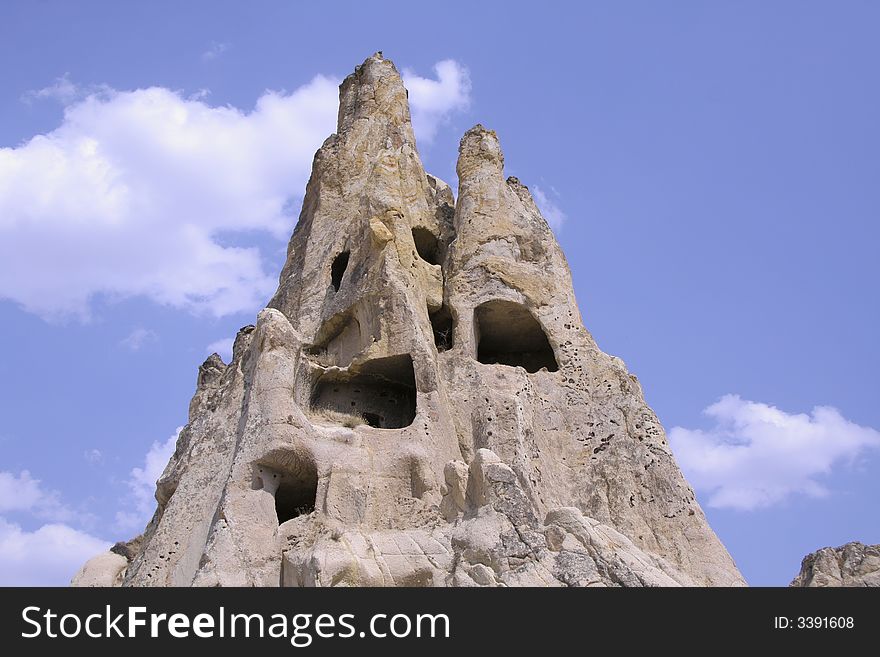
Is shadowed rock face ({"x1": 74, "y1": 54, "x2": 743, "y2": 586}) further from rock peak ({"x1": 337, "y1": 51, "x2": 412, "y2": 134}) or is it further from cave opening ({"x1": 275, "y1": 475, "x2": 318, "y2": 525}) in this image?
rock peak ({"x1": 337, "y1": 51, "x2": 412, "y2": 134})

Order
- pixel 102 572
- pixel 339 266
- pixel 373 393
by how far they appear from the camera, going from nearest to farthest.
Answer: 1. pixel 102 572
2. pixel 373 393
3. pixel 339 266

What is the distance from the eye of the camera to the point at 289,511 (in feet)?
59.7

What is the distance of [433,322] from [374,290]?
2133mm

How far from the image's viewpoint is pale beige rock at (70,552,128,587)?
18.9m

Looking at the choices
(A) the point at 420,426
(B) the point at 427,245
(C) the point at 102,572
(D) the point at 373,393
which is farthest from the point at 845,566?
(C) the point at 102,572

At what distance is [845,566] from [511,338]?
752cm

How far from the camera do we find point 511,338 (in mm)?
22000

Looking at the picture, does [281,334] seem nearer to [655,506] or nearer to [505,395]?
[505,395]

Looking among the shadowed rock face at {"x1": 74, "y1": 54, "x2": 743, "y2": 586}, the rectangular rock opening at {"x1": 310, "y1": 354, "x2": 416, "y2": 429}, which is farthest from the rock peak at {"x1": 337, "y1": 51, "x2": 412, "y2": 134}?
the rectangular rock opening at {"x1": 310, "y1": 354, "x2": 416, "y2": 429}

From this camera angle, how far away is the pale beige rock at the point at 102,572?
744 inches

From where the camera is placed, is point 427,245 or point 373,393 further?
point 427,245

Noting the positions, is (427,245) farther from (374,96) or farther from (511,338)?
(374,96)

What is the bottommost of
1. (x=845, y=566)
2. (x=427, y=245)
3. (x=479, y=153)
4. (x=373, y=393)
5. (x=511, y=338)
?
(x=845, y=566)
